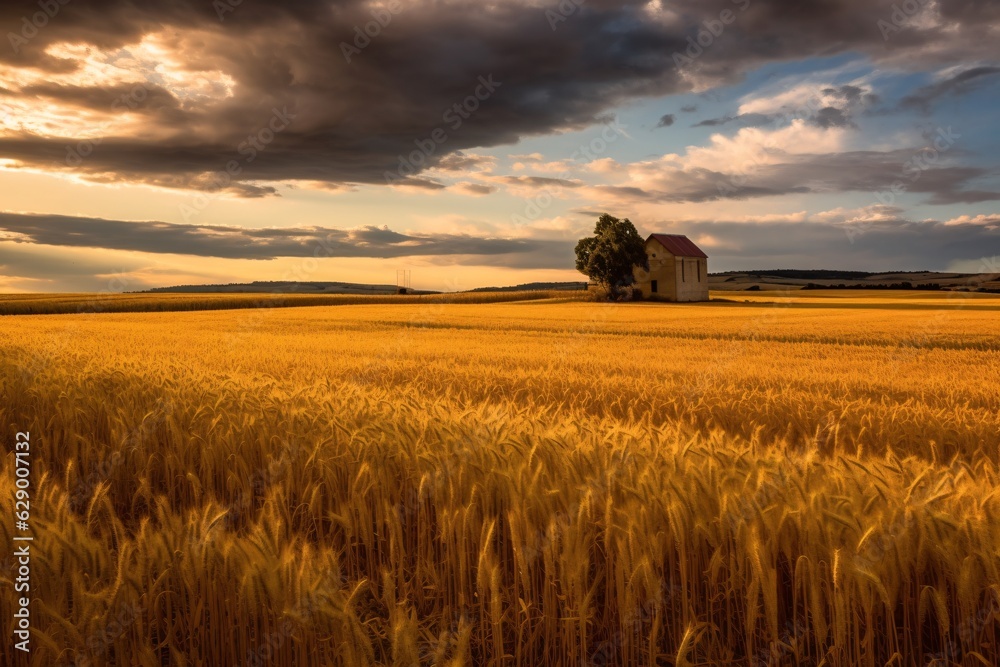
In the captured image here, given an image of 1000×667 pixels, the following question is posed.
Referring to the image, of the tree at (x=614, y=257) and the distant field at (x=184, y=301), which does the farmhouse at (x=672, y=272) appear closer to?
the tree at (x=614, y=257)

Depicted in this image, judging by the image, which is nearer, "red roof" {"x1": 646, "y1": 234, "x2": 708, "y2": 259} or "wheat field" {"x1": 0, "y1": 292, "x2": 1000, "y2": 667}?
"wheat field" {"x1": 0, "y1": 292, "x2": 1000, "y2": 667}

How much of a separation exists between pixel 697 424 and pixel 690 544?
4.71m

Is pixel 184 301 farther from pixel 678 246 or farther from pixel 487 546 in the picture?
pixel 487 546

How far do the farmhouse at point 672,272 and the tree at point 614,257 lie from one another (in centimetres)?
190

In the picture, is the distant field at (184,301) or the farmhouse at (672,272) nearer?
the distant field at (184,301)

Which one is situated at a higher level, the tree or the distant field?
the tree

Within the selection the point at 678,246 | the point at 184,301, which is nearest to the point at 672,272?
the point at 678,246

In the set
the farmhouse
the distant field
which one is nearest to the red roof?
the farmhouse

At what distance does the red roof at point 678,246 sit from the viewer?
219 ft

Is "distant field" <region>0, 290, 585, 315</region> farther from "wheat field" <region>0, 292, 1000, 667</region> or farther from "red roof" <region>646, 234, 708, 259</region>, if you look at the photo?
"wheat field" <region>0, 292, 1000, 667</region>

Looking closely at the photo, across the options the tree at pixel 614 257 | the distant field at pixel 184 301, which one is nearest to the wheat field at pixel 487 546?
the distant field at pixel 184 301

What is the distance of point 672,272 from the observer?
217 ft

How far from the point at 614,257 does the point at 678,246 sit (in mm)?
8404

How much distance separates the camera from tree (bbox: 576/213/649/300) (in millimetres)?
64562
